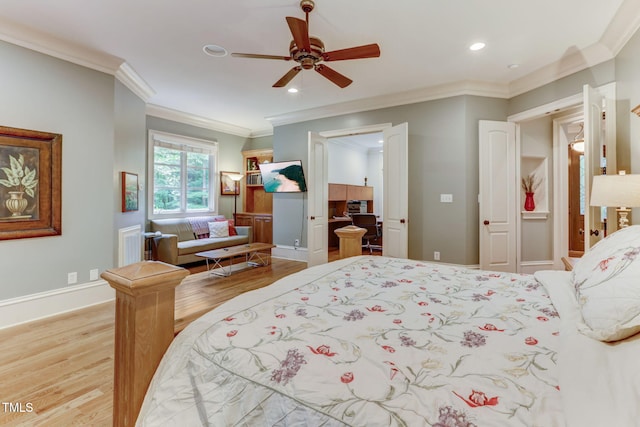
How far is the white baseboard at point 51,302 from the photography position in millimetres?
2658

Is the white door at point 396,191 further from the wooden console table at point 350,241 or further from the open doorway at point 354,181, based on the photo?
the open doorway at point 354,181

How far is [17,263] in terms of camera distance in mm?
2713

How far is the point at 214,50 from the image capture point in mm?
3127

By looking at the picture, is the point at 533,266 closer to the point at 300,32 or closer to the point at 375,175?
the point at 300,32

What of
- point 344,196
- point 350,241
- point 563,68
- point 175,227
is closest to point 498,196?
point 563,68

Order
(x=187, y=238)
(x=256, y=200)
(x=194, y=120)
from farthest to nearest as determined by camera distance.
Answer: (x=256, y=200)
(x=194, y=120)
(x=187, y=238)

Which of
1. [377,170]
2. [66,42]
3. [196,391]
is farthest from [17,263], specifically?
[377,170]

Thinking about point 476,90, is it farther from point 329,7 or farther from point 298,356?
point 298,356

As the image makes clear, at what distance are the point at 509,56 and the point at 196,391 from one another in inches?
163

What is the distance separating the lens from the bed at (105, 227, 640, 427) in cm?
65

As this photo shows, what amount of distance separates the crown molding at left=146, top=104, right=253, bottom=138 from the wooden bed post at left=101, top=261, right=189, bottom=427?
5.05 m

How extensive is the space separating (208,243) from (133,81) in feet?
8.63

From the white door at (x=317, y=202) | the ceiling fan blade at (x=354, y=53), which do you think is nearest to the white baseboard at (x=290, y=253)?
the white door at (x=317, y=202)

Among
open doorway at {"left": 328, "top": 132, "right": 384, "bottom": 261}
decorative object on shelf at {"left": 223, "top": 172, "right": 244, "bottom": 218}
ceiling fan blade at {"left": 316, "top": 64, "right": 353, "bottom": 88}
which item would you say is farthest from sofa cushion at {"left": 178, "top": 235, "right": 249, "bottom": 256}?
ceiling fan blade at {"left": 316, "top": 64, "right": 353, "bottom": 88}
